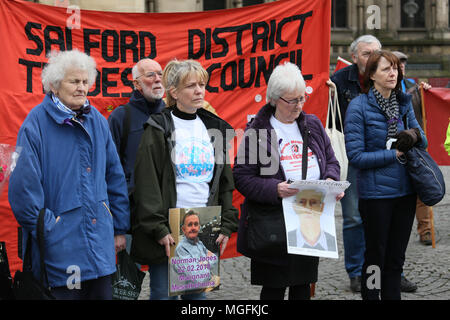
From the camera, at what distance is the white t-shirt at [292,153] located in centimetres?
346

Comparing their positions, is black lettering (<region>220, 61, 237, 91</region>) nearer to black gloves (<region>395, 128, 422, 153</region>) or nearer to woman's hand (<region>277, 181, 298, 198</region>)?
black gloves (<region>395, 128, 422, 153</region>)

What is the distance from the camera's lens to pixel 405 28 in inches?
1080

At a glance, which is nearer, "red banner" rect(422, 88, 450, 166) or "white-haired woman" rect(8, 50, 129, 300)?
"white-haired woman" rect(8, 50, 129, 300)

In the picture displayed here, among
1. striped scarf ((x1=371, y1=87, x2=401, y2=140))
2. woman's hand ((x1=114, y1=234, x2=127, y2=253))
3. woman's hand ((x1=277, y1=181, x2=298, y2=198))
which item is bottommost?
woman's hand ((x1=114, y1=234, x2=127, y2=253))

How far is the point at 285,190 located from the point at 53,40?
8.31ft

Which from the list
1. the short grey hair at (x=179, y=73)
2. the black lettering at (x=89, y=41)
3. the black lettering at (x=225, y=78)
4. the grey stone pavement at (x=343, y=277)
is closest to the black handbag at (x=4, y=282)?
the short grey hair at (x=179, y=73)

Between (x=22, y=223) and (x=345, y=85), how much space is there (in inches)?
118

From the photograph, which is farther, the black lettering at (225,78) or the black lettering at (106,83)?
the black lettering at (225,78)

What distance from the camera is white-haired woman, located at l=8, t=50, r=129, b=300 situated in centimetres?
288

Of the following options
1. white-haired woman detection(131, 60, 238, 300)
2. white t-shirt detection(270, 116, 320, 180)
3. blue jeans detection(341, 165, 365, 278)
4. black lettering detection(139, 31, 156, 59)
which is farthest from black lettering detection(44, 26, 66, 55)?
blue jeans detection(341, 165, 365, 278)

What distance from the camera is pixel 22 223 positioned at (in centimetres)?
285

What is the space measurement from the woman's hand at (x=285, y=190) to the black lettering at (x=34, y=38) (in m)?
2.45

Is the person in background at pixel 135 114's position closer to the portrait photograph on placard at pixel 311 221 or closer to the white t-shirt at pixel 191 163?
the white t-shirt at pixel 191 163

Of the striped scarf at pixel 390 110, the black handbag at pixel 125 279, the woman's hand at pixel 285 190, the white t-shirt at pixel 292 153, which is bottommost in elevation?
the black handbag at pixel 125 279
